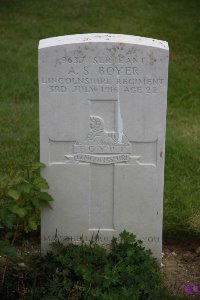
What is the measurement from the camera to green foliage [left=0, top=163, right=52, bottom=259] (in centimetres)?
350

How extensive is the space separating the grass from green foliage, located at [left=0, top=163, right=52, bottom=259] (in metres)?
1.22

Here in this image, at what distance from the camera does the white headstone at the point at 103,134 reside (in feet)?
12.0

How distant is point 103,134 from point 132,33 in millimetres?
7790

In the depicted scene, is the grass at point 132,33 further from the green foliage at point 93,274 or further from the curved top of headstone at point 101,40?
the curved top of headstone at point 101,40

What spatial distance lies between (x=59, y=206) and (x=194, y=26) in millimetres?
8694

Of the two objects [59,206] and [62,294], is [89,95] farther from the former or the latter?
[62,294]

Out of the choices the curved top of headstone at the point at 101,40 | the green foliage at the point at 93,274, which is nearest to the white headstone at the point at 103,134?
the curved top of headstone at the point at 101,40

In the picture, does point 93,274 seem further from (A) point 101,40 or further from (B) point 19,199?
(A) point 101,40

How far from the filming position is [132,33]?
11.3 metres

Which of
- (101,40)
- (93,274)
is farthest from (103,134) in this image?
(93,274)

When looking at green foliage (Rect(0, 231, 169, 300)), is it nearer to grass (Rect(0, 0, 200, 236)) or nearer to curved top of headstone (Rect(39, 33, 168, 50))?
grass (Rect(0, 0, 200, 236))

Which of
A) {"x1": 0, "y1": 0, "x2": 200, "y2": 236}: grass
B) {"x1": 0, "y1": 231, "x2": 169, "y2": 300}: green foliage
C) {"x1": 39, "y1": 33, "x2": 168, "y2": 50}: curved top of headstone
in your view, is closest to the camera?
{"x1": 0, "y1": 231, "x2": 169, "y2": 300}: green foliage

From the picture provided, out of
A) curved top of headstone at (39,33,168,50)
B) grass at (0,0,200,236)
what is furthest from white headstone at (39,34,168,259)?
grass at (0,0,200,236)

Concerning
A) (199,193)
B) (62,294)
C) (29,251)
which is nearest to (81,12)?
(199,193)
